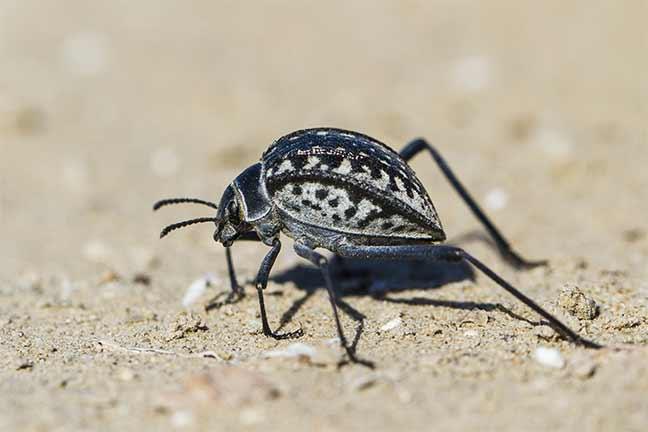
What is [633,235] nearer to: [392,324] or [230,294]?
[392,324]

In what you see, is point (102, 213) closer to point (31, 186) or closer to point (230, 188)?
point (31, 186)

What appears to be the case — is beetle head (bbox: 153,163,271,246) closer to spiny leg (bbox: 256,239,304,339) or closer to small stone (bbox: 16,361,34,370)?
spiny leg (bbox: 256,239,304,339)

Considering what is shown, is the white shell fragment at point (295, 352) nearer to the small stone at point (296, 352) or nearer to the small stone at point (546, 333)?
the small stone at point (296, 352)

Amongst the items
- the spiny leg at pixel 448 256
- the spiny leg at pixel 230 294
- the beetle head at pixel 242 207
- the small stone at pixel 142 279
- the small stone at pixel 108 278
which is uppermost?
the beetle head at pixel 242 207

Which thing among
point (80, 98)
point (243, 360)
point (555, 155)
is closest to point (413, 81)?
point (555, 155)

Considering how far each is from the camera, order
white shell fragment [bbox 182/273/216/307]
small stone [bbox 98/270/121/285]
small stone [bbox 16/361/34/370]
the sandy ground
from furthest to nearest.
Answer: small stone [bbox 98/270/121/285] < white shell fragment [bbox 182/273/216/307] < small stone [bbox 16/361/34/370] < the sandy ground

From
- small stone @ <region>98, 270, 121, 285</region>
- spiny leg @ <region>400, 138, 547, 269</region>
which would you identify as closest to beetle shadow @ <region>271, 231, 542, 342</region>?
spiny leg @ <region>400, 138, 547, 269</region>

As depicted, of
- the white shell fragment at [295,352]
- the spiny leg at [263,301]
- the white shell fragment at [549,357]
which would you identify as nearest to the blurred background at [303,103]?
the white shell fragment at [549,357]
